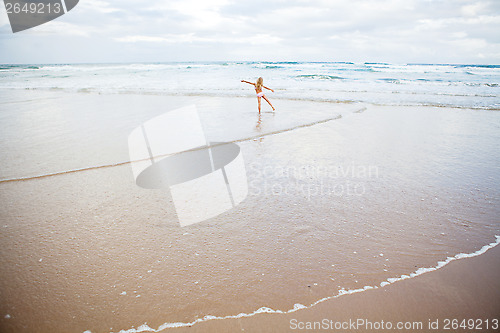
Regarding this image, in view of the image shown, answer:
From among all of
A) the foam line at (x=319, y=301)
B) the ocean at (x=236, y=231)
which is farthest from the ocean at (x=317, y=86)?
the foam line at (x=319, y=301)

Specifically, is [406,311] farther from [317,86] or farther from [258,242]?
[317,86]

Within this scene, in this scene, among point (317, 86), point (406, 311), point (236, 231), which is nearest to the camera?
point (406, 311)

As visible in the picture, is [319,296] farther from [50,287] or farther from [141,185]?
[141,185]

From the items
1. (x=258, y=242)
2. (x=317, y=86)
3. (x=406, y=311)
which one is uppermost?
(x=317, y=86)

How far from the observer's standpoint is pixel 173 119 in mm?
8086

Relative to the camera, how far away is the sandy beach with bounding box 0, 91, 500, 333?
191 cm

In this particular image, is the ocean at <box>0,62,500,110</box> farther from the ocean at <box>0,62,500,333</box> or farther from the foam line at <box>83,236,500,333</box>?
the foam line at <box>83,236,500,333</box>

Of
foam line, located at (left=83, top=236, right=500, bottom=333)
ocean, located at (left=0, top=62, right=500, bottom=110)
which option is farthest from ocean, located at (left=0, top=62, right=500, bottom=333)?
ocean, located at (left=0, top=62, right=500, bottom=110)

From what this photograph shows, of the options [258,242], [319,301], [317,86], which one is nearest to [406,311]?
[319,301]

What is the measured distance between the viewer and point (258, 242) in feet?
8.40

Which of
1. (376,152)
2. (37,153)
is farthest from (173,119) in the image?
(376,152)

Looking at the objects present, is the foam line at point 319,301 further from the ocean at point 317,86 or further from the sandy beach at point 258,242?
the ocean at point 317,86

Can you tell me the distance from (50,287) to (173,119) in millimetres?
6485

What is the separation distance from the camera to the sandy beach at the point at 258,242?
1.91 meters
